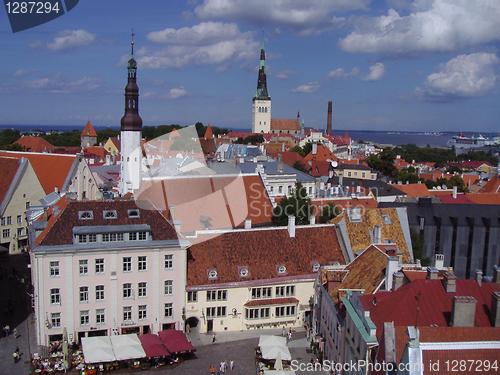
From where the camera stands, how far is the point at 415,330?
70.5 ft

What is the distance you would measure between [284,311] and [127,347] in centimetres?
1279

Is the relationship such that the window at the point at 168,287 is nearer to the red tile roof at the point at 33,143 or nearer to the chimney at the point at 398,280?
the chimney at the point at 398,280

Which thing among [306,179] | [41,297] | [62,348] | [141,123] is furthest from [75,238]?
[306,179]

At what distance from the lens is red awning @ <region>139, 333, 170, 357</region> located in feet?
116

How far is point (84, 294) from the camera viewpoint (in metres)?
38.7

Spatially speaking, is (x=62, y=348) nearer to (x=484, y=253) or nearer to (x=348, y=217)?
(x=348, y=217)

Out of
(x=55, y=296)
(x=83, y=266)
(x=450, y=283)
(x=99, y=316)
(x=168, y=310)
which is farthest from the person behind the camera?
(x=168, y=310)

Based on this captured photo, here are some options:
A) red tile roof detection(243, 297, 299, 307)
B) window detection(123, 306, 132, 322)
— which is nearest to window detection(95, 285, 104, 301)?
window detection(123, 306, 132, 322)

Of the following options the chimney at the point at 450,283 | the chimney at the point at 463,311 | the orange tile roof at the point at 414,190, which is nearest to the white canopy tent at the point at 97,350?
the chimney at the point at 450,283

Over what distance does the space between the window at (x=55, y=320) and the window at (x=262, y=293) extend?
1387cm

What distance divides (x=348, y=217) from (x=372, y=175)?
6567cm

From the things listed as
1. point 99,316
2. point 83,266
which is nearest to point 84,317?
point 99,316

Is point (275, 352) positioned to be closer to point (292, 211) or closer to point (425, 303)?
point (425, 303)

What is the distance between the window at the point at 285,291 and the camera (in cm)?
4288
